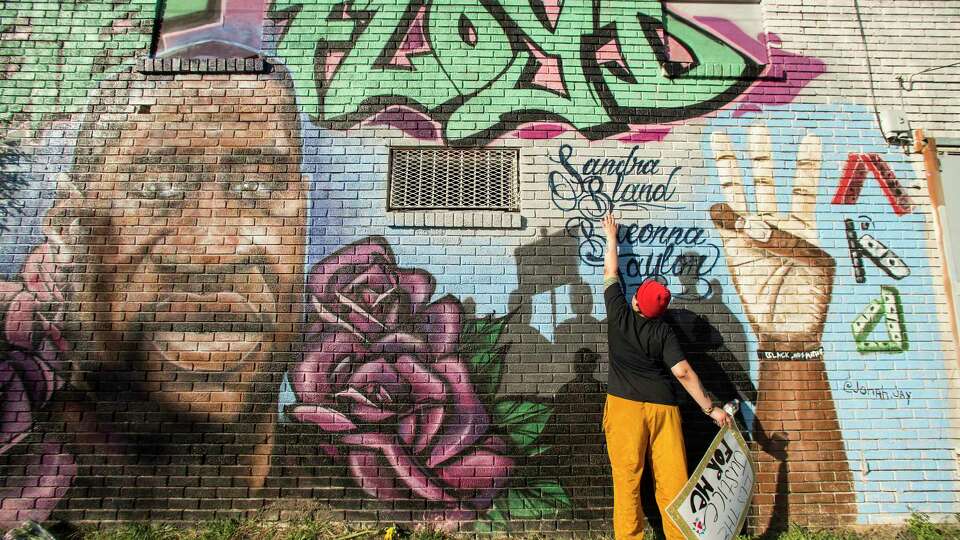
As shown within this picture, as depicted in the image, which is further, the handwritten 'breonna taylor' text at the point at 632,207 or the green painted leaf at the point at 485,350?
the handwritten 'breonna taylor' text at the point at 632,207

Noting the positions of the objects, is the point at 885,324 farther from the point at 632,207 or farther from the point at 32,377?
the point at 32,377

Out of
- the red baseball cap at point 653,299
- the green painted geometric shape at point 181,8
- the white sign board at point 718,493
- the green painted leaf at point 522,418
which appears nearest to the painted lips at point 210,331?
the green painted leaf at point 522,418

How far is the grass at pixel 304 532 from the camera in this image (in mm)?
3627

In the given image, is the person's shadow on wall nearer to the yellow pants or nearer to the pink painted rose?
the yellow pants

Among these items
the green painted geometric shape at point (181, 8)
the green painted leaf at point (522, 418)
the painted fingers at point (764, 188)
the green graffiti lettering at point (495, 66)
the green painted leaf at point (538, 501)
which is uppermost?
the green painted geometric shape at point (181, 8)

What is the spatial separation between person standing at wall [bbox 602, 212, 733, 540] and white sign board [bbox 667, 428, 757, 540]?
0.42 ft

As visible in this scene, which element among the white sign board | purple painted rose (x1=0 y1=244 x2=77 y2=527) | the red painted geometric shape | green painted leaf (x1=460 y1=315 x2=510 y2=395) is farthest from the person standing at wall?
purple painted rose (x1=0 y1=244 x2=77 y2=527)

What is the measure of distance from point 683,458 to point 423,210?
262 centimetres

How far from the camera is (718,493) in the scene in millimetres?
3297

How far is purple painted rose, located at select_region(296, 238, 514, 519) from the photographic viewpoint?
3.82 meters

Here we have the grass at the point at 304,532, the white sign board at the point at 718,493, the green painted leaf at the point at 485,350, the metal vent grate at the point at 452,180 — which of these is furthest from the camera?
the metal vent grate at the point at 452,180

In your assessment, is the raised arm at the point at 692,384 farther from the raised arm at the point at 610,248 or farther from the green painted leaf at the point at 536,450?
the green painted leaf at the point at 536,450

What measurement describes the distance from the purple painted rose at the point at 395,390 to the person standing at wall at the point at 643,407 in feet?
2.95

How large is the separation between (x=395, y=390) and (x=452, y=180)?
174cm
